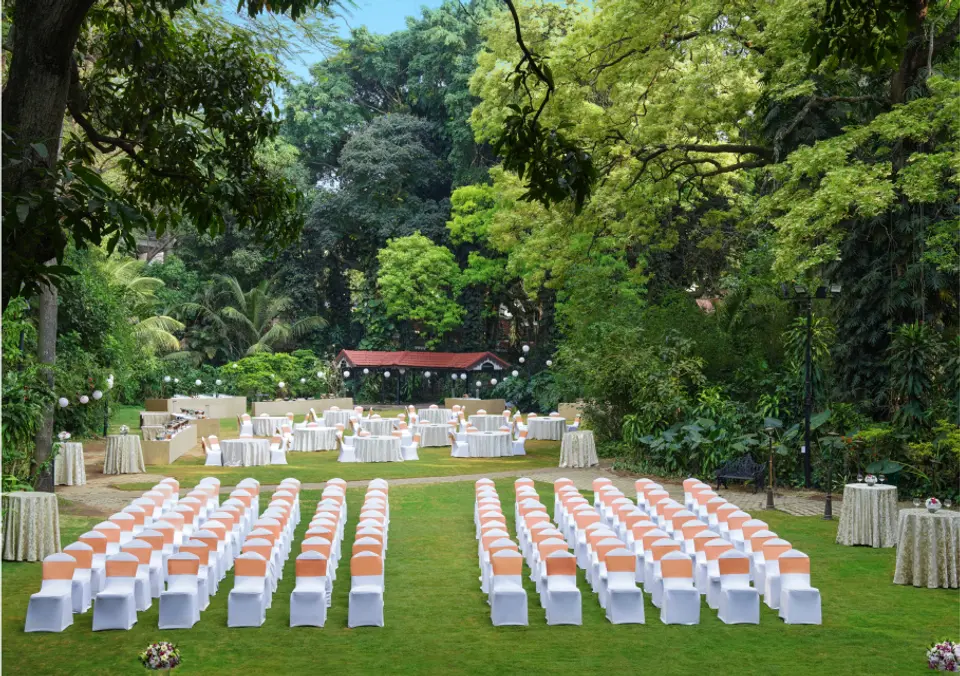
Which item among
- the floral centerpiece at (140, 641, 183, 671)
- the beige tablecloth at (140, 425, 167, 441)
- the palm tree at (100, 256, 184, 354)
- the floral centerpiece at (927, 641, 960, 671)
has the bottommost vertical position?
the floral centerpiece at (927, 641, 960, 671)

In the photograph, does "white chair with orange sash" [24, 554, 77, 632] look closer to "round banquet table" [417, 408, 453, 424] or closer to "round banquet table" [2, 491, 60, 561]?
"round banquet table" [2, 491, 60, 561]

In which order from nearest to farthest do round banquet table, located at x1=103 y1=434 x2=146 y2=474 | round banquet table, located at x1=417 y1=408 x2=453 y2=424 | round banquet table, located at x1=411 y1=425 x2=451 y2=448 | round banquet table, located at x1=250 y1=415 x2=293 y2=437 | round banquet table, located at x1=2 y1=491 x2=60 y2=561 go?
round banquet table, located at x1=2 y1=491 x2=60 y2=561, round banquet table, located at x1=103 y1=434 x2=146 y2=474, round banquet table, located at x1=411 y1=425 x2=451 y2=448, round banquet table, located at x1=250 y1=415 x2=293 y2=437, round banquet table, located at x1=417 y1=408 x2=453 y2=424

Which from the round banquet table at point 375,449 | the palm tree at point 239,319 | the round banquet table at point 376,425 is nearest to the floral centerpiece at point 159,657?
the round banquet table at point 375,449

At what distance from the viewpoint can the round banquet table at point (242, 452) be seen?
72.4 feet

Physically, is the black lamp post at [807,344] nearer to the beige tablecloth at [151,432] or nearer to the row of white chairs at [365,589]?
the row of white chairs at [365,589]

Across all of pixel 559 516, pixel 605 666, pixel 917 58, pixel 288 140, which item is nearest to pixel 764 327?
pixel 917 58

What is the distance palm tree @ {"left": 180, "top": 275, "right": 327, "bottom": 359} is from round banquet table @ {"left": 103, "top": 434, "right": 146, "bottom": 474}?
23.4 meters

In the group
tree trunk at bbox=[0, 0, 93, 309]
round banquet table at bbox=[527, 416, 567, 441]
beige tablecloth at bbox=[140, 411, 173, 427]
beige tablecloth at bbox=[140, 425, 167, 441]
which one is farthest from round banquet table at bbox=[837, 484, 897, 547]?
beige tablecloth at bbox=[140, 411, 173, 427]

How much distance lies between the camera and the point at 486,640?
28.3 ft

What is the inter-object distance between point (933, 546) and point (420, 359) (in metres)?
31.5

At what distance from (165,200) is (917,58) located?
13583 millimetres

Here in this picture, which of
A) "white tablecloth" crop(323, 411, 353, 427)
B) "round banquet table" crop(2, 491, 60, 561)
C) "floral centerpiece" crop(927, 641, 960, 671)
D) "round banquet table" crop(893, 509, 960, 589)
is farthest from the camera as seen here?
"white tablecloth" crop(323, 411, 353, 427)

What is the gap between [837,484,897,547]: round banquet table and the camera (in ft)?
40.6

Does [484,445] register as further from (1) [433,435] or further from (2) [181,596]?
(2) [181,596]
